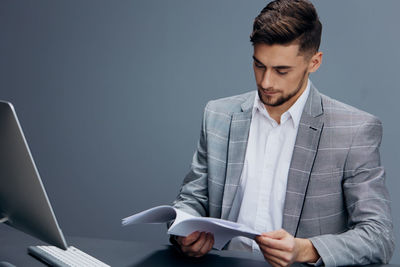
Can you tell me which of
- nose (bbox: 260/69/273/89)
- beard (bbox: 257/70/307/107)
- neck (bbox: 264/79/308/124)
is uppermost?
nose (bbox: 260/69/273/89)

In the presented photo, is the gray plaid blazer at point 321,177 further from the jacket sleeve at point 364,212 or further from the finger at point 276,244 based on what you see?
the finger at point 276,244

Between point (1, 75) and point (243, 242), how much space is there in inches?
81.8

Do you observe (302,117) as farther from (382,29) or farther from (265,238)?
(382,29)

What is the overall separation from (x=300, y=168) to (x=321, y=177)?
0.23ft

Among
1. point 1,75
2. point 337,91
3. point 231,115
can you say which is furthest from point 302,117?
point 1,75

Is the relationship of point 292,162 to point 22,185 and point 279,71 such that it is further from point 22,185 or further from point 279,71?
point 22,185

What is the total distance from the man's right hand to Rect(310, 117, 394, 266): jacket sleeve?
0.28 meters

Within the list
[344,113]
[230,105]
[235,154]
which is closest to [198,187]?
[235,154]

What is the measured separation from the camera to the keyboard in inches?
51.3

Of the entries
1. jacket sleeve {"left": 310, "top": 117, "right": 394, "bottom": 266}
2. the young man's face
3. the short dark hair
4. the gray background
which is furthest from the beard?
the gray background

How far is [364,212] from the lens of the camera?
5.05 ft

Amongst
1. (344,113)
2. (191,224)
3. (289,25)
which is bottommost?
(191,224)

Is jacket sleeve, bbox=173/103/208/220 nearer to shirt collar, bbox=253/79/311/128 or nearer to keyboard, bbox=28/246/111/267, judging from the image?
shirt collar, bbox=253/79/311/128

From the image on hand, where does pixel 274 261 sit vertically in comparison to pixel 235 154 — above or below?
below
